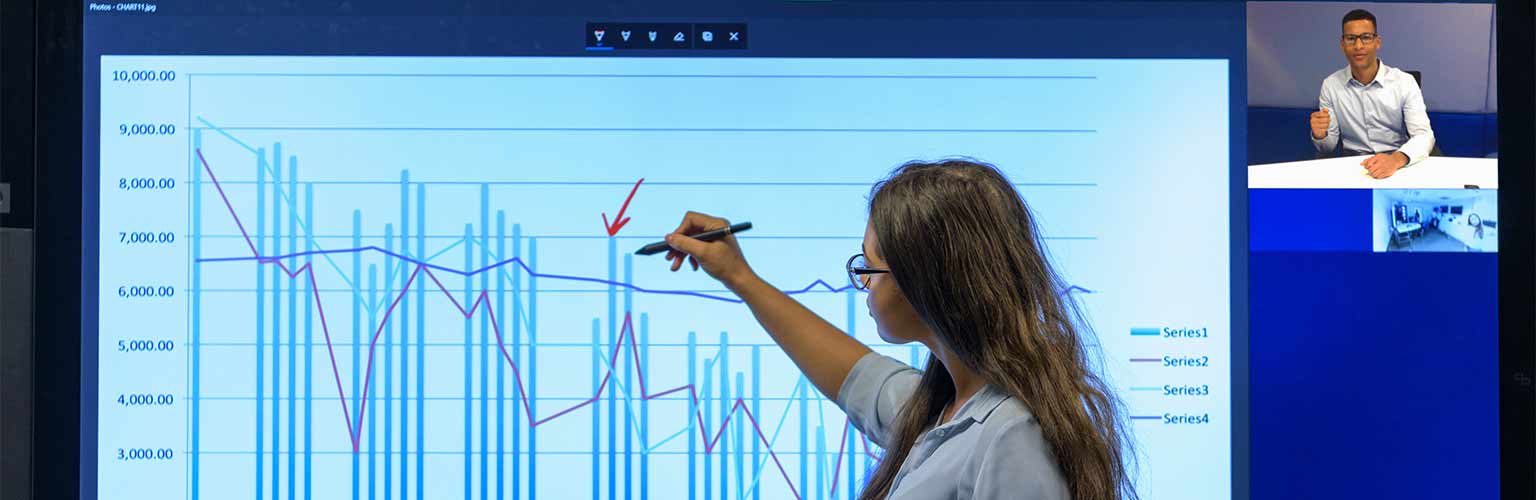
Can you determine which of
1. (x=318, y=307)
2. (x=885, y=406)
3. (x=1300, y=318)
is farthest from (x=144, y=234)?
(x=1300, y=318)

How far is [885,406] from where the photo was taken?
144 centimetres

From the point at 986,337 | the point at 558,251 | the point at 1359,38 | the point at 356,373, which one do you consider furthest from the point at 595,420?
the point at 1359,38

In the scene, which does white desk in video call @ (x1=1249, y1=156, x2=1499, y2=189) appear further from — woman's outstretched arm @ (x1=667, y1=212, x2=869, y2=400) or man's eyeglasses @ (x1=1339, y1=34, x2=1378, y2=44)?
woman's outstretched arm @ (x1=667, y1=212, x2=869, y2=400)

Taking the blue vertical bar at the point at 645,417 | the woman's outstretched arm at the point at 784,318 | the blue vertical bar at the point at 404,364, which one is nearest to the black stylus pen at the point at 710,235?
the woman's outstretched arm at the point at 784,318

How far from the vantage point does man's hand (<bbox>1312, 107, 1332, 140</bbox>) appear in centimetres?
171

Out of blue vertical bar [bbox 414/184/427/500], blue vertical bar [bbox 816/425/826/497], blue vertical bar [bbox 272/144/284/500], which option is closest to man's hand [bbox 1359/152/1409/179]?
blue vertical bar [bbox 816/425/826/497]

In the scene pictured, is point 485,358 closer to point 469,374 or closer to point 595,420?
point 469,374

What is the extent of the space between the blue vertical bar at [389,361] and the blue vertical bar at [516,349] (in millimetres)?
161

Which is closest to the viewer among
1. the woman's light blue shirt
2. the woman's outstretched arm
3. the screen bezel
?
the woman's light blue shirt

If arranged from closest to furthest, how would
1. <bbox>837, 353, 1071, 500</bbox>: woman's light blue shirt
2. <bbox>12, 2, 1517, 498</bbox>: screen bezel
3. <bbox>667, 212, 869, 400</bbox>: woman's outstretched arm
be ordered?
<bbox>837, 353, 1071, 500</bbox>: woman's light blue shirt → <bbox>667, 212, 869, 400</bbox>: woman's outstretched arm → <bbox>12, 2, 1517, 498</bbox>: screen bezel

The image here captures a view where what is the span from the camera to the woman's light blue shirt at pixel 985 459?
105cm

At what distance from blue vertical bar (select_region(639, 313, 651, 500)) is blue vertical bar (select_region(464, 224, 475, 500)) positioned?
0.25 m

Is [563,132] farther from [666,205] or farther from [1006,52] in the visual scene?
[1006,52]

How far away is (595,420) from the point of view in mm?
1700
